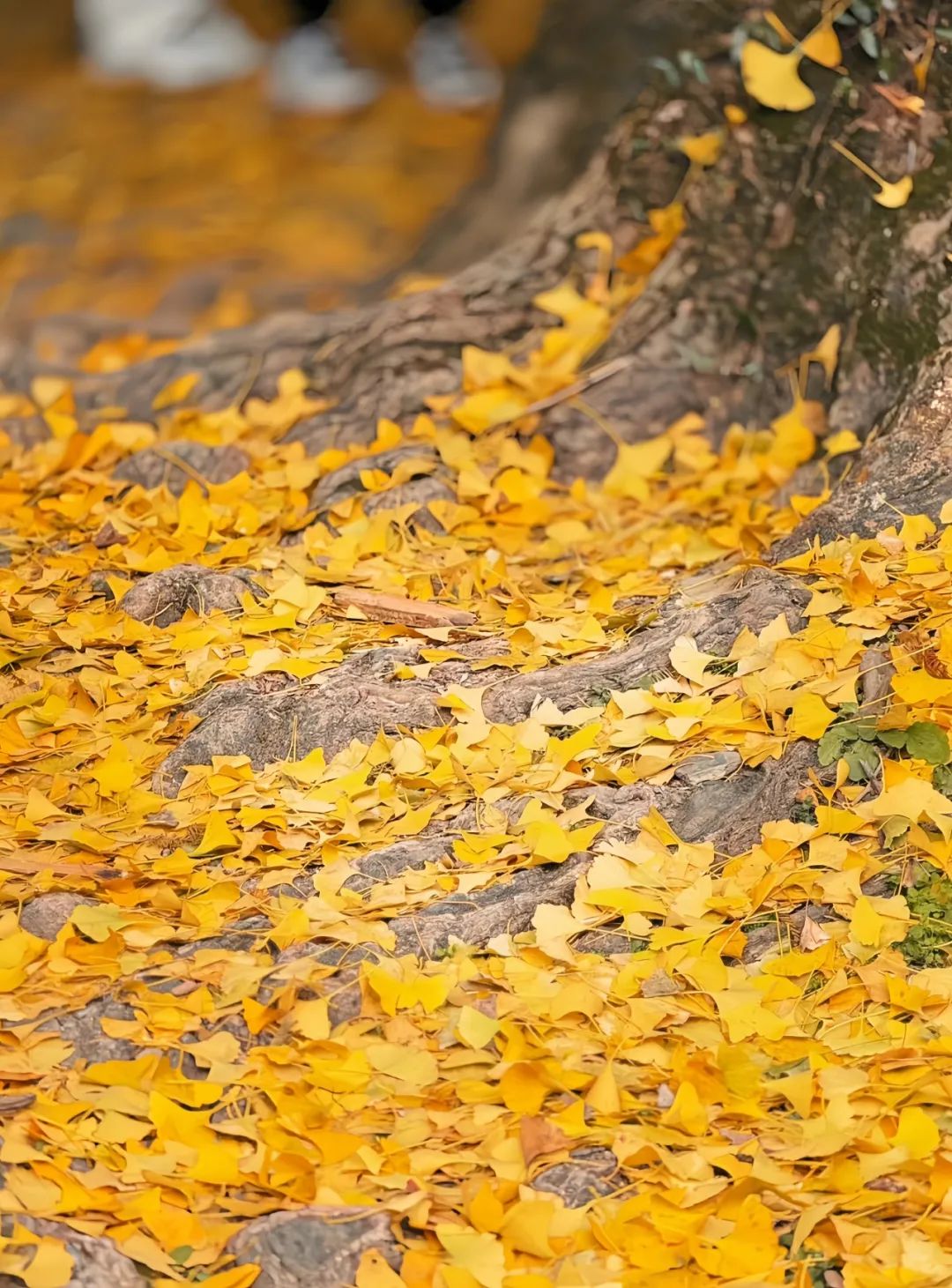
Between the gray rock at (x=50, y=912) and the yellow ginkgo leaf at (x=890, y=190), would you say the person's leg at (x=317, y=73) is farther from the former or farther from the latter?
the gray rock at (x=50, y=912)

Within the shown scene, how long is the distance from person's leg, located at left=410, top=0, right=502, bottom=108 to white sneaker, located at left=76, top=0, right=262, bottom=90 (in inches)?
21.3

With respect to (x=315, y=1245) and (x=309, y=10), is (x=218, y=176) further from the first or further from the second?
(x=315, y=1245)

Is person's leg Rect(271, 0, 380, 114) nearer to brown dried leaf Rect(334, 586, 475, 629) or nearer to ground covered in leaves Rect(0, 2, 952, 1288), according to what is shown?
ground covered in leaves Rect(0, 2, 952, 1288)

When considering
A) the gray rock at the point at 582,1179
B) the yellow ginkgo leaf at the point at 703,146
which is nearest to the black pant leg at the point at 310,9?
the yellow ginkgo leaf at the point at 703,146

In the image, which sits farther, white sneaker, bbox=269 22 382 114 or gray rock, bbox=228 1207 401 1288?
white sneaker, bbox=269 22 382 114

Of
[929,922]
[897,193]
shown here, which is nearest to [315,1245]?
[929,922]

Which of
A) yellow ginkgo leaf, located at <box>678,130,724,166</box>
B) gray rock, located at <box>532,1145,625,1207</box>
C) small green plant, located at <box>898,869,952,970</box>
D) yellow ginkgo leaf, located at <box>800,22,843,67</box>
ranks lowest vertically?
gray rock, located at <box>532,1145,625,1207</box>

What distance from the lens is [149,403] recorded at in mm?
3469

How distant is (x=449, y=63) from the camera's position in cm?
485

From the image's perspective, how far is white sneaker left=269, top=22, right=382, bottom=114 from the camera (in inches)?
193

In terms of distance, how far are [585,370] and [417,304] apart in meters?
0.44

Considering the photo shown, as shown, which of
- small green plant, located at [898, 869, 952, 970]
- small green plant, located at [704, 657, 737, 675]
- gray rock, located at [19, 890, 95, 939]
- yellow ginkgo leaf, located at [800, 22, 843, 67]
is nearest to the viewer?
small green plant, located at [898, 869, 952, 970]

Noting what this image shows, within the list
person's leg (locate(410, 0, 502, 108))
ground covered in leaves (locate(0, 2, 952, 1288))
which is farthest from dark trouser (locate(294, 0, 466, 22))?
ground covered in leaves (locate(0, 2, 952, 1288))

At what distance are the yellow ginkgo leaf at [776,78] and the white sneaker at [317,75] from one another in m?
2.24
